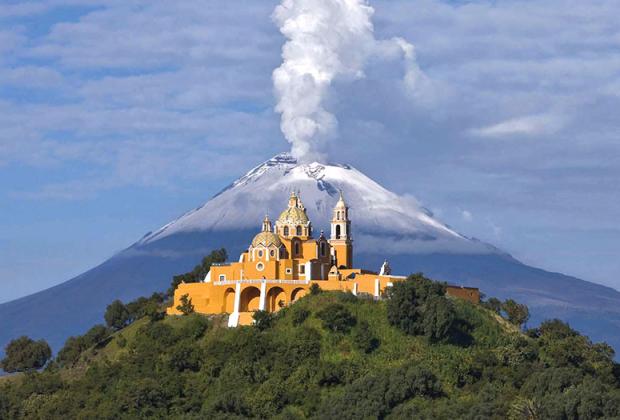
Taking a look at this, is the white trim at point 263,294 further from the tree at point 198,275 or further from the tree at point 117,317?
the tree at point 117,317

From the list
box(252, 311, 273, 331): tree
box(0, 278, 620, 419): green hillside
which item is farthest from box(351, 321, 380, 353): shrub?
box(252, 311, 273, 331): tree

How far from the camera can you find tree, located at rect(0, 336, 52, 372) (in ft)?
336

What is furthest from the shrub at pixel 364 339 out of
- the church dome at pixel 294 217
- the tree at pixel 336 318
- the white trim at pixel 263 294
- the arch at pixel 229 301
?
the church dome at pixel 294 217

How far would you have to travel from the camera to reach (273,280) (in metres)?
96.6

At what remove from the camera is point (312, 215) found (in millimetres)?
173000

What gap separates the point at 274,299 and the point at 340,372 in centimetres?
1001

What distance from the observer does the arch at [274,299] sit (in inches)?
3809

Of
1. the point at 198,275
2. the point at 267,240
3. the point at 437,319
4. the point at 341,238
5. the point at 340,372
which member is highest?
the point at 341,238

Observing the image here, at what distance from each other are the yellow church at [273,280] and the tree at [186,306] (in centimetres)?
24

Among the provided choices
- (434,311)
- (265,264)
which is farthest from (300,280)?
(434,311)

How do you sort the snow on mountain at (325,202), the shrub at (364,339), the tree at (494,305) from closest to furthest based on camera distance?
the shrub at (364,339) < the tree at (494,305) < the snow on mountain at (325,202)

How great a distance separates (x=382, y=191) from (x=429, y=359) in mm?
102668

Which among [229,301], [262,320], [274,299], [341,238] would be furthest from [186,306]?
[341,238]

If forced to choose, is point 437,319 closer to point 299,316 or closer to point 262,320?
point 299,316
